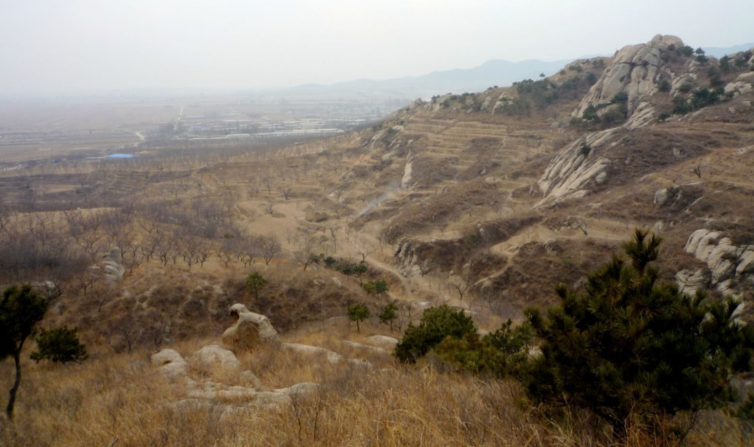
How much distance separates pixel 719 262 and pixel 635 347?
23.3 metres

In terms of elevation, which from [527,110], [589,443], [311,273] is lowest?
[311,273]

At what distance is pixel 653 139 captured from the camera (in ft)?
122

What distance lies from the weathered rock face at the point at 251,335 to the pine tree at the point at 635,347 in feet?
38.4

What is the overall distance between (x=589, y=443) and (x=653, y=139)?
42.1 meters

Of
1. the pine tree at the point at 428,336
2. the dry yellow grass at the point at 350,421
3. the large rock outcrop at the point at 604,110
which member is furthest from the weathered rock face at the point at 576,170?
the dry yellow grass at the point at 350,421

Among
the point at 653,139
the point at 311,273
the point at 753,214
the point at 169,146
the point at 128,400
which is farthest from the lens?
the point at 169,146

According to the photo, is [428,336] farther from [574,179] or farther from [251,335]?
[574,179]

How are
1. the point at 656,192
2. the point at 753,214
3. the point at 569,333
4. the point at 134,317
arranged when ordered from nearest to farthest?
the point at 569,333
the point at 134,317
the point at 753,214
the point at 656,192

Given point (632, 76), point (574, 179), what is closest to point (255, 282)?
point (574, 179)

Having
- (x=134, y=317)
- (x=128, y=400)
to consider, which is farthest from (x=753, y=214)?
(x=134, y=317)

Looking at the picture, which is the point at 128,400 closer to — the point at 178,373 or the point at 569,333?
the point at 178,373

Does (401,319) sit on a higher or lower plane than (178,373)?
lower

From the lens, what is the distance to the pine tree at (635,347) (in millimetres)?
3926

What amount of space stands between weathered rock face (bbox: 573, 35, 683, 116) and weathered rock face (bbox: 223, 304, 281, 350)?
190 feet
